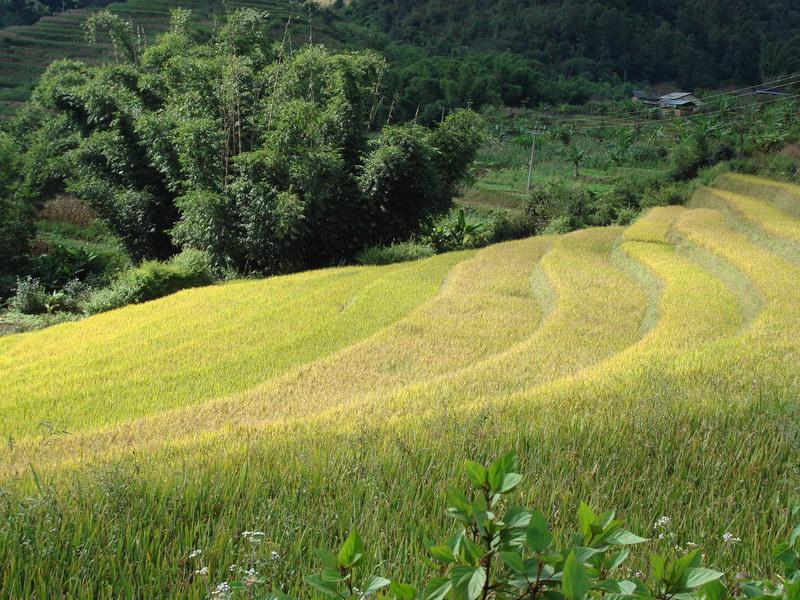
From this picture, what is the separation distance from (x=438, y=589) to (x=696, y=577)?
38 cm

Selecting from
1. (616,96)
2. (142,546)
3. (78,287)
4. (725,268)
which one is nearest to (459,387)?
(142,546)

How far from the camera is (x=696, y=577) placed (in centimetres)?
101

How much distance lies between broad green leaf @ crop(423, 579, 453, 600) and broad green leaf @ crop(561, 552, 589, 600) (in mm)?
166

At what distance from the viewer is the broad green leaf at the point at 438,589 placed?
3.23 ft

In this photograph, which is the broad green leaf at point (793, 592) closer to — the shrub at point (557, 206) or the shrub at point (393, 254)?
the shrub at point (393, 254)

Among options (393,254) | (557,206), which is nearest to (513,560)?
(393,254)

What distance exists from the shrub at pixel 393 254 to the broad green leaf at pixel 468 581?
16.1 metres

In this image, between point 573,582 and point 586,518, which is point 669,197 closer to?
point 586,518

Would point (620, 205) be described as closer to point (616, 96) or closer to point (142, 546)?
point (142, 546)

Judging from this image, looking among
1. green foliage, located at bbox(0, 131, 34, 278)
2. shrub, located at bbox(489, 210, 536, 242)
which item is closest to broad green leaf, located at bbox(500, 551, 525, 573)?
green foliage, located at bbox(0, 131, 34, 278)

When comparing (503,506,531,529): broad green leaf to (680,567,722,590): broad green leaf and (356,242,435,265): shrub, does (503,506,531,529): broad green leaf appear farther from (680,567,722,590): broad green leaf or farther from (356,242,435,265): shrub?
(356,242,435,265): shrub

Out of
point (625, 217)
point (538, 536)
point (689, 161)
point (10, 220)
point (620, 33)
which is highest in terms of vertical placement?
point (620, 33)

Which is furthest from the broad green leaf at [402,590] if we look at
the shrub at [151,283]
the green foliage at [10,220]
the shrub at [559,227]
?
the shrub at [559,227]

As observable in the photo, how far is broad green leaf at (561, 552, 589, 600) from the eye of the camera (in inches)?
36.1
